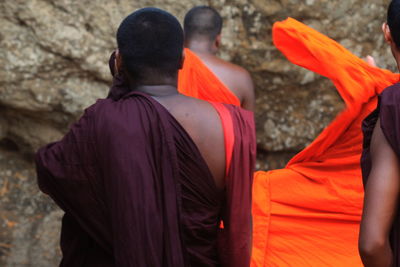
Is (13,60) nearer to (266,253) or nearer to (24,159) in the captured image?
(24,159)

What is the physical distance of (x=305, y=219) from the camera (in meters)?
3.73

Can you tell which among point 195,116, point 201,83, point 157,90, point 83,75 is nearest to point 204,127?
point 195,116

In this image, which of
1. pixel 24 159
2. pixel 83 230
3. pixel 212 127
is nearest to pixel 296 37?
pixel 212 127

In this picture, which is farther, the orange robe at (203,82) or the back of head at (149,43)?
the orange robe at (203,82)

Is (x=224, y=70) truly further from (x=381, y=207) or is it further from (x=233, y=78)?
Answer: (x=381, y=207)

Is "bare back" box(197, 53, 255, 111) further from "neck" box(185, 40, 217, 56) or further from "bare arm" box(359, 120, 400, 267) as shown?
"bare arm" box(359, 120, 400, 267)

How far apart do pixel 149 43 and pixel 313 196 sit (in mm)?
1434

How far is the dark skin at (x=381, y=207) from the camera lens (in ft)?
8.02

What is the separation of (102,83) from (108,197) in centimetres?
282

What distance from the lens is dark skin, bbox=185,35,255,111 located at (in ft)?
15.2

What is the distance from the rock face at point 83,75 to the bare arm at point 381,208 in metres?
3.08

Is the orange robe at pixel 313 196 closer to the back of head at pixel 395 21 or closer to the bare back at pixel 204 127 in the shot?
the back of head at pixel 395 21

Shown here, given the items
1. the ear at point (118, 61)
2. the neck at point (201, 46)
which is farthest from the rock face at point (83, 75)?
the ear at point (118, 61)

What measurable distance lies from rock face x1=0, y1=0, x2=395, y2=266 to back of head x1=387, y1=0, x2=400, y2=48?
2.84 meters
